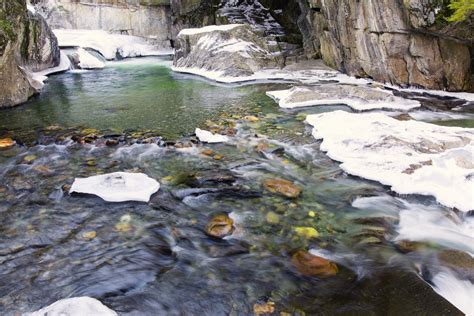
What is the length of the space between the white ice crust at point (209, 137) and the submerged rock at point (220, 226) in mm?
3138

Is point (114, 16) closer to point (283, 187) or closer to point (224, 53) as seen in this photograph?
point (224, 53)

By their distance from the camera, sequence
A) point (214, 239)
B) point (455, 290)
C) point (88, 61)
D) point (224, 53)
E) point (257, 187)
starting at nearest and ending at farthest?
point (455, 290) → point (214, 239) → point (257, 187) → point (224, 53) → point (88, 61)

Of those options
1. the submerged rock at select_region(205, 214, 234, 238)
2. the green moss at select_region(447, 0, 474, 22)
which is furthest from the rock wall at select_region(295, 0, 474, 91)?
the submerged rock at select_region(205, 214, 234, 238)

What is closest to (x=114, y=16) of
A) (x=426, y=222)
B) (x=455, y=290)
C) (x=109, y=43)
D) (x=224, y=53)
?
(x=109, y=43)

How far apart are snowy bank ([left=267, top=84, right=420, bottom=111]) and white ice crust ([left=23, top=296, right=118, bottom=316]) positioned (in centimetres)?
814

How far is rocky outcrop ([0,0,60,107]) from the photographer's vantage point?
10484mm

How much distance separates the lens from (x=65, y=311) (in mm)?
2996

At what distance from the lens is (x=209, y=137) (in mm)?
7691

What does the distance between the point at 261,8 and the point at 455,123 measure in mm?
19093

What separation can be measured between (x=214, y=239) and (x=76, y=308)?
5.26ft

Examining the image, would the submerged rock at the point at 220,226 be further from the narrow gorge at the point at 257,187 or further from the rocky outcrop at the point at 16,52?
the rocky outcrop at the point at 16,52

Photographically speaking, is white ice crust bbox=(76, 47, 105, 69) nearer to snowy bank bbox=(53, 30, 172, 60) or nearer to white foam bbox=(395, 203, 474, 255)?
snowy bank bbox=(53, 30, 172, 60)

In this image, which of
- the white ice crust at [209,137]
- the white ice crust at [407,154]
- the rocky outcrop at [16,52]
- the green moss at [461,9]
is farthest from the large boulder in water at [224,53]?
the white ice crust at [407,154]

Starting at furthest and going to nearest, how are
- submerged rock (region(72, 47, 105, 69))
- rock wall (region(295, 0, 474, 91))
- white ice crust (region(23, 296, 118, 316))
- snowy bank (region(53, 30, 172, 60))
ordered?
snowy bank (region(53, 30, 172, 60)) → submerged rock (region(72, 47, 105, 69)) → rock wall (region(295, 0, 474, 91)) → white ice crust (region(23, 296, 118, 316))
